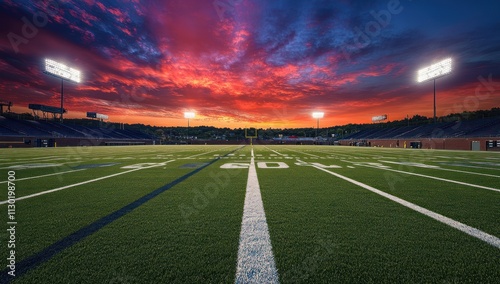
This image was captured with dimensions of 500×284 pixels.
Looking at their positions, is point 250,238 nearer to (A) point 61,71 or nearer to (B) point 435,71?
(B) point 435,71

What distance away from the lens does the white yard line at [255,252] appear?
6.08 ft

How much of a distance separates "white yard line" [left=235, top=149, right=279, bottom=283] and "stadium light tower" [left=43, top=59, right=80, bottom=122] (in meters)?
64.2

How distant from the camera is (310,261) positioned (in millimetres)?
2070

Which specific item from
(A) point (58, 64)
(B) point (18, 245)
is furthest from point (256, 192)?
(A) point (58, 64)

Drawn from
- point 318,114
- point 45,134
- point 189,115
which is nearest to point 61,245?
point 45,134

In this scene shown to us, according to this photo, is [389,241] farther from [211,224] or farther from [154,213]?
[154,213]

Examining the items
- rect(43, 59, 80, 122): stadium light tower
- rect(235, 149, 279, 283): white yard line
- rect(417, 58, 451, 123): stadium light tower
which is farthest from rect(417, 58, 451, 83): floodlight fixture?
rect(43, 59, 80, 122): stadium light tower

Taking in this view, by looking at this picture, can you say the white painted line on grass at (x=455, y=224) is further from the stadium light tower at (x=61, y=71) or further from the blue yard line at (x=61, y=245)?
the stadium light tower at (x=61, y=71)

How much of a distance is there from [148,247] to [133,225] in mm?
727

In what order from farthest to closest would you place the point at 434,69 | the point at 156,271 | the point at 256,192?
the point at 434,69, the point at 256,192, the point at 156,271

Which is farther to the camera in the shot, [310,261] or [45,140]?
[45,140]

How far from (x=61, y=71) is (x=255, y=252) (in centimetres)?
6677

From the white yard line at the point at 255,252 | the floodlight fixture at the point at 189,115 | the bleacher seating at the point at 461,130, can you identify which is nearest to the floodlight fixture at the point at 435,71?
the bleacher seating at the point at 461,130

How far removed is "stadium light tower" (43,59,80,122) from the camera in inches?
1932
